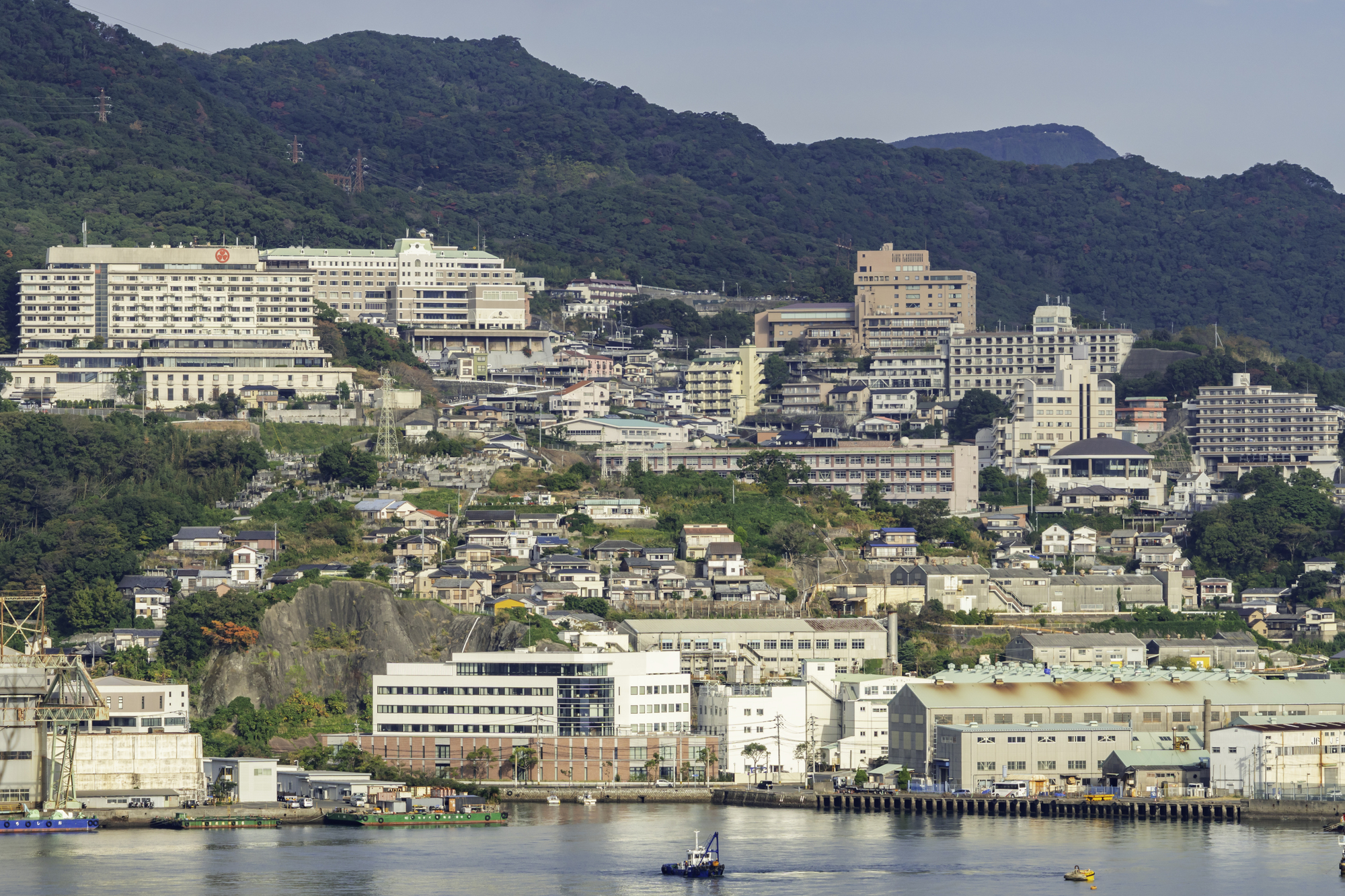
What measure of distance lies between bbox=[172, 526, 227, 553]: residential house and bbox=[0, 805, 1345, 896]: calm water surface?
1949cm

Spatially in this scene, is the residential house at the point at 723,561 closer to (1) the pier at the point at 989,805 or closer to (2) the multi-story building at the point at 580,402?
(1) the pier at the point at 989,805

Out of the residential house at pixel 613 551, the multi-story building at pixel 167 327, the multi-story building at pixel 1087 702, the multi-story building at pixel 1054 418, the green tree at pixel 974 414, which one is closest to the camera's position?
the multi-story building at pixel 1087 702

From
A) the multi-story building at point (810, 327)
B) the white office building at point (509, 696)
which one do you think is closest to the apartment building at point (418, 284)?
the multi-story building at point (810, 327)

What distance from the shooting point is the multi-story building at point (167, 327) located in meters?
94.3

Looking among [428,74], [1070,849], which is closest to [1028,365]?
[1070,849]

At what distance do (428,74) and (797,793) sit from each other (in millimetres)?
131396

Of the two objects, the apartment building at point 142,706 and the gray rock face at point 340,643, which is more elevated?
the gray rock face at point 340,643

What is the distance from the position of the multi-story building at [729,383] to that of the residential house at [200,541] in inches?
1357

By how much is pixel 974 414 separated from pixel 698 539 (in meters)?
25.4

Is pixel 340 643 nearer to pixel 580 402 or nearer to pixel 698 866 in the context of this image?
pixel 698 866

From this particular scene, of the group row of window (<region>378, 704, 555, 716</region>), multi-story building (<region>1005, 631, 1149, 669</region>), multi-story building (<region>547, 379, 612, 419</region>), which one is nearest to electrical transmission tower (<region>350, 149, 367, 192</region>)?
multi-story building (<region>547, 379, 612, 419</region>)

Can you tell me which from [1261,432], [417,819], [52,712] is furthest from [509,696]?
[1261,432]

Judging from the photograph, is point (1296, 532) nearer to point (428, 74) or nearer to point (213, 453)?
point (213, 453)

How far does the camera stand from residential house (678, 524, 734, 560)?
84312 mm
